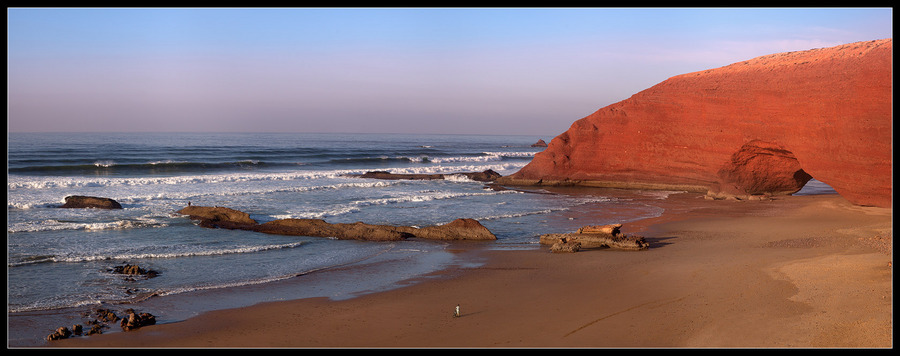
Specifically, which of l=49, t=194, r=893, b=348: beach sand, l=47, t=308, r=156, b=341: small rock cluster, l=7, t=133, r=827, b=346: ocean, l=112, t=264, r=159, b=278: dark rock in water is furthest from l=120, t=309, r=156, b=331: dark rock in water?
l=112, t=264, r=159, b=278: dark rock in water

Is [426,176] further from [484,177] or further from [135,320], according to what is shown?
[135,320]

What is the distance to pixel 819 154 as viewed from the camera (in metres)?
22.7

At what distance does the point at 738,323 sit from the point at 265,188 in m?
26.1

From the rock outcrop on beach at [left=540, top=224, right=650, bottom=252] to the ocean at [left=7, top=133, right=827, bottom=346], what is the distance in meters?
1.15

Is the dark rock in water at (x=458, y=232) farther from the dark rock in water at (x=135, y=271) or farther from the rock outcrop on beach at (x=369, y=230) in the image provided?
the dark rock in water at (x=135, y=271)

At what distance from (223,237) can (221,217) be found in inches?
103

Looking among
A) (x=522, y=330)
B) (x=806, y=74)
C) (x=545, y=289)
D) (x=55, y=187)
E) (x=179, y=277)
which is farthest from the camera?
(x=55, y=187)

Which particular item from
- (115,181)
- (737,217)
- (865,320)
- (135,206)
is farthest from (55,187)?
(865,320)

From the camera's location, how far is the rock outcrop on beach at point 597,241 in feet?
49.9

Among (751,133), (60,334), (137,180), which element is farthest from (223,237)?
(751,133)

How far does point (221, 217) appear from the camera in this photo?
19.6 metres
